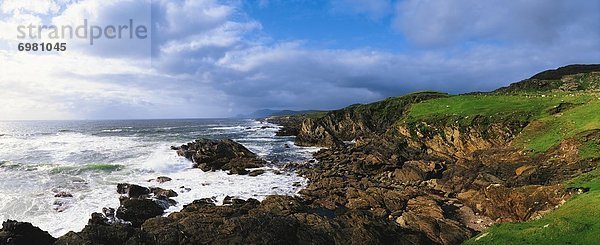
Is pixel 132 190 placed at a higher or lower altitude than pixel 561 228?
lower

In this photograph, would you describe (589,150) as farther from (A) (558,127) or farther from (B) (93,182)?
(B) (93,182)

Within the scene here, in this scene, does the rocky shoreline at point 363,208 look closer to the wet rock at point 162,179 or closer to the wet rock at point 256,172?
the wet rock at point 162,179

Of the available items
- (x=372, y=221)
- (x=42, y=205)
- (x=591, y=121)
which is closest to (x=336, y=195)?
(x=372, y=221)

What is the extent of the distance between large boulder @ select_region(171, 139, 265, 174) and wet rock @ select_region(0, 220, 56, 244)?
27980 millimetres

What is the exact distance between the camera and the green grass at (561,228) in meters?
14.2

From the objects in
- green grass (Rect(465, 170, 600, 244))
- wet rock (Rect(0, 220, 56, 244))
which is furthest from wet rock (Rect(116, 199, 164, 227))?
green grass (Rect(465, 170, 600, 244))

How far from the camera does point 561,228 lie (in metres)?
15.0

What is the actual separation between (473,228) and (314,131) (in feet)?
205

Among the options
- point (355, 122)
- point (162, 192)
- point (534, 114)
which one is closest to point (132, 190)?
point (162, 192)

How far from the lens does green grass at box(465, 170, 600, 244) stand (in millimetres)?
14156

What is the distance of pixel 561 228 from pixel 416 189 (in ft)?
66.5

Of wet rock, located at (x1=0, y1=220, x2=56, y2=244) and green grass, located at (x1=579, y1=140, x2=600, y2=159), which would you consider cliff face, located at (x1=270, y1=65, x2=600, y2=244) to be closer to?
green grass, located at (x1=579, y1=140, x2=600, y2=159)

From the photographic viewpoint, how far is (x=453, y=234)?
2223 cm

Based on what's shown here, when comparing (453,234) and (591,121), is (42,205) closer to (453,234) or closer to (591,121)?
(453,234)
